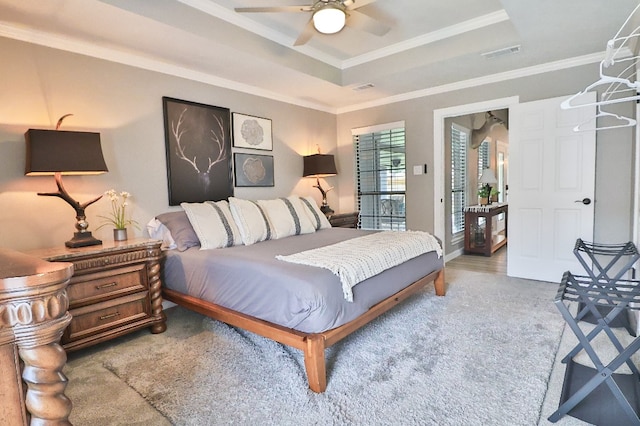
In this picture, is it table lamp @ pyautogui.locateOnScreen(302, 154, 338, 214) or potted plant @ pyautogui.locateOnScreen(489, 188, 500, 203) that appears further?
potted plant @ pyautogui.locateOnScreen(489, 188, 500, 203)

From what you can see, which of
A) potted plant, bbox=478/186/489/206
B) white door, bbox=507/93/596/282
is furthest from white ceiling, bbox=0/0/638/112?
potted plant, bbox=478/186/489/206

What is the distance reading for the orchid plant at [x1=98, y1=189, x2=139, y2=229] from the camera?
2879mm

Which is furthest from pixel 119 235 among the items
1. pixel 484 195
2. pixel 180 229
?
pixel 484 195

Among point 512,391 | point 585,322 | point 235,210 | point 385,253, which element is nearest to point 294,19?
point 235,210

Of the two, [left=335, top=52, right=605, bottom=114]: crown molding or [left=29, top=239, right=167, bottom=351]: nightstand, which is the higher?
[left=335, top=52, right=605, bottom=114]: crown molding

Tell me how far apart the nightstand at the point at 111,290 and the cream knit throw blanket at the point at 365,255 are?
3.59 ft

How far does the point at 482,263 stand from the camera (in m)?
4.77

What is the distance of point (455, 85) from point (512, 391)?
11.5 feet

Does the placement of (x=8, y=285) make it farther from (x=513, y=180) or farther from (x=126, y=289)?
(x=513, y=180)

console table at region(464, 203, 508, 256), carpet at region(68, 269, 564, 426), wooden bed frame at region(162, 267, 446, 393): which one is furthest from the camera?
console table at region(464, 203, 508, 256)

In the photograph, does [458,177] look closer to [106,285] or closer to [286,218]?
[286,218]

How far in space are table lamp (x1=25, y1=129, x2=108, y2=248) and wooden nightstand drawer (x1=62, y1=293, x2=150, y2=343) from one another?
48 cm

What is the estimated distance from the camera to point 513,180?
12.8 feet

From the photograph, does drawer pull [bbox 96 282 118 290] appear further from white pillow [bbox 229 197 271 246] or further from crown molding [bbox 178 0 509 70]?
crown molding [bbox 178 0 509 70]
